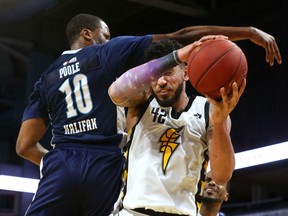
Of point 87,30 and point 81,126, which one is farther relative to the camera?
point 87,30

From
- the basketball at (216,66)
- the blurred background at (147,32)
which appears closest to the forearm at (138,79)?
the basketball at (216,66)

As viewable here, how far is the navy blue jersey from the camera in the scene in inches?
120

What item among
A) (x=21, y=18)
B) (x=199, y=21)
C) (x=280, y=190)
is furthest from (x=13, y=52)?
(x=280, y=190)

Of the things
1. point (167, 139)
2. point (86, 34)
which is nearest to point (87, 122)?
point (167, 139)

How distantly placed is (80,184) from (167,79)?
2.37 ft

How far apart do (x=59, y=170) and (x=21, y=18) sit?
7627mm

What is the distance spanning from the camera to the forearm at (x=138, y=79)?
2676mm

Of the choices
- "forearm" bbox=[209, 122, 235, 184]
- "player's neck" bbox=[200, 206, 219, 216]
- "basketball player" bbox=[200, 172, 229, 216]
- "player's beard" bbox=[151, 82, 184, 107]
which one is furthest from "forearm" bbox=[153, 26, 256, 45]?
"player's neck" bbox=[200, 206, 219, 216]

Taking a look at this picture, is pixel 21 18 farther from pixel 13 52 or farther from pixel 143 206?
pixel 143 206

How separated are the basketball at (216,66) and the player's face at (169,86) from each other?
0.37 meters

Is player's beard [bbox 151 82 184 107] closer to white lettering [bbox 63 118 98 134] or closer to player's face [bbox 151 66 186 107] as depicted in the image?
player's face [bbox 151 66 186 107]

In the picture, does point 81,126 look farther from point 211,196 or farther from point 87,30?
point 211,196

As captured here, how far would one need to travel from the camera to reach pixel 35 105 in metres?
3.44

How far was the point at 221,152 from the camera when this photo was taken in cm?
274
